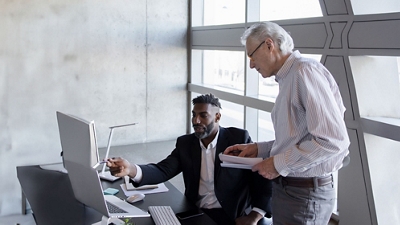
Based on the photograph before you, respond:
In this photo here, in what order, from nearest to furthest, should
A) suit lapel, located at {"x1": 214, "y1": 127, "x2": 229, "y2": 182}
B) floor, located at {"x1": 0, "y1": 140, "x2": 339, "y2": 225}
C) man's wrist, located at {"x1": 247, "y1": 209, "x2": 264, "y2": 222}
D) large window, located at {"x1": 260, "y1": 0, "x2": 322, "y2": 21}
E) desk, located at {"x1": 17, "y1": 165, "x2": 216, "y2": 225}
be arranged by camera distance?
desk, located at {"x1": 17, "y1": 165, "x2": 216, "y2": 225}, man's wrist, located at {"x1": 247, "y1": 209, "x2": 264, "y2": 222}, suit lapel, located at {"x1": 214, "y1": 127, "x2": 229, "y2": 182}, large window, located at {"x1": 260, "y1": 0, "x2": 322, "y2": 21}, floor, located at {"x1": 0, "y1": 140, "x2": 339, "y2": 225}

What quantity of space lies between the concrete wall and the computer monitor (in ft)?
9.39

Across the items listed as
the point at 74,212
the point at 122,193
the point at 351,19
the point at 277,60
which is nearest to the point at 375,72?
the point at 351,19

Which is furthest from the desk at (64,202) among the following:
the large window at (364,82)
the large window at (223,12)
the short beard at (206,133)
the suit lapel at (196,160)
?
the large window at (223,12)

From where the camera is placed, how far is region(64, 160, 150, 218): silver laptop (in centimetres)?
185

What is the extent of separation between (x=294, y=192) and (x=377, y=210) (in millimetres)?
1476

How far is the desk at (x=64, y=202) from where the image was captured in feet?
6.76

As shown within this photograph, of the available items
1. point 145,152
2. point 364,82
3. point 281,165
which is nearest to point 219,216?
point 281,165

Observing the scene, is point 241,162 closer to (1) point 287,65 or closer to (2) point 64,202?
(1) point 287,65

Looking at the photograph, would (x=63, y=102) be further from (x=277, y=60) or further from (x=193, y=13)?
(x=277, y=60)

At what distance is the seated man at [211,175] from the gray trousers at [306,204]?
37 cm

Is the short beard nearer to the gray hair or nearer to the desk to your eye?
the desk

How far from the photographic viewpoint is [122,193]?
7.93 ft

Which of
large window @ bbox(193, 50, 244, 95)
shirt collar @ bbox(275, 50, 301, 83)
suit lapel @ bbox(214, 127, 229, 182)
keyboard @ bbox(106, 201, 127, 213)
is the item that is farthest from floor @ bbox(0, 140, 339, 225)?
shirt collar @ bbox(275, 50, 301, 83)

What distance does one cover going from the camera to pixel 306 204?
185 cm
